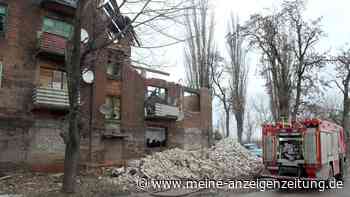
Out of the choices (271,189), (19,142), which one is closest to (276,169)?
(271,189)

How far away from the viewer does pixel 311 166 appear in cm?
1395

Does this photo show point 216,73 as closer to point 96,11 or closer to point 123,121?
point 123,121

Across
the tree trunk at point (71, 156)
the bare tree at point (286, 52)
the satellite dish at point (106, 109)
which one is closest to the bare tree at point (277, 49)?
the bare tree at point (286, 52)

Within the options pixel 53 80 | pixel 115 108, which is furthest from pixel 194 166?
pixel 53 80

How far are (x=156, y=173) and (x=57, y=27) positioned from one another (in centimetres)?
1050

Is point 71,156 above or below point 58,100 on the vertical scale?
below

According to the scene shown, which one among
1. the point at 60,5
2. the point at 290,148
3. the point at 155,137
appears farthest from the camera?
the point at 155,137

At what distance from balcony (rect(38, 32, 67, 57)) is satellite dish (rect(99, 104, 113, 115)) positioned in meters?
4.18

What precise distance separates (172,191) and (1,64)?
36.4 feet

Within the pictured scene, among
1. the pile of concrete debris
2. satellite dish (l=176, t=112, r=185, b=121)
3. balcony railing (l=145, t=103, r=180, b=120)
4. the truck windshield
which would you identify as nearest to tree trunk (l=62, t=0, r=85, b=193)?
the pile of concrete debris

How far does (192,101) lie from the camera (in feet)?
91.1

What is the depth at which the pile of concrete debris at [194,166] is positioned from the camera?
17453 mm

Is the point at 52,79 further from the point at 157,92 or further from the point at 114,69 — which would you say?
the point at 157,92

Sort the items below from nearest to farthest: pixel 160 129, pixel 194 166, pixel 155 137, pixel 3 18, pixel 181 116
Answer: pixel 3 18 → pixel 194 166 → pixel 155 137 → pixel 160 129 → pixel 181 116
